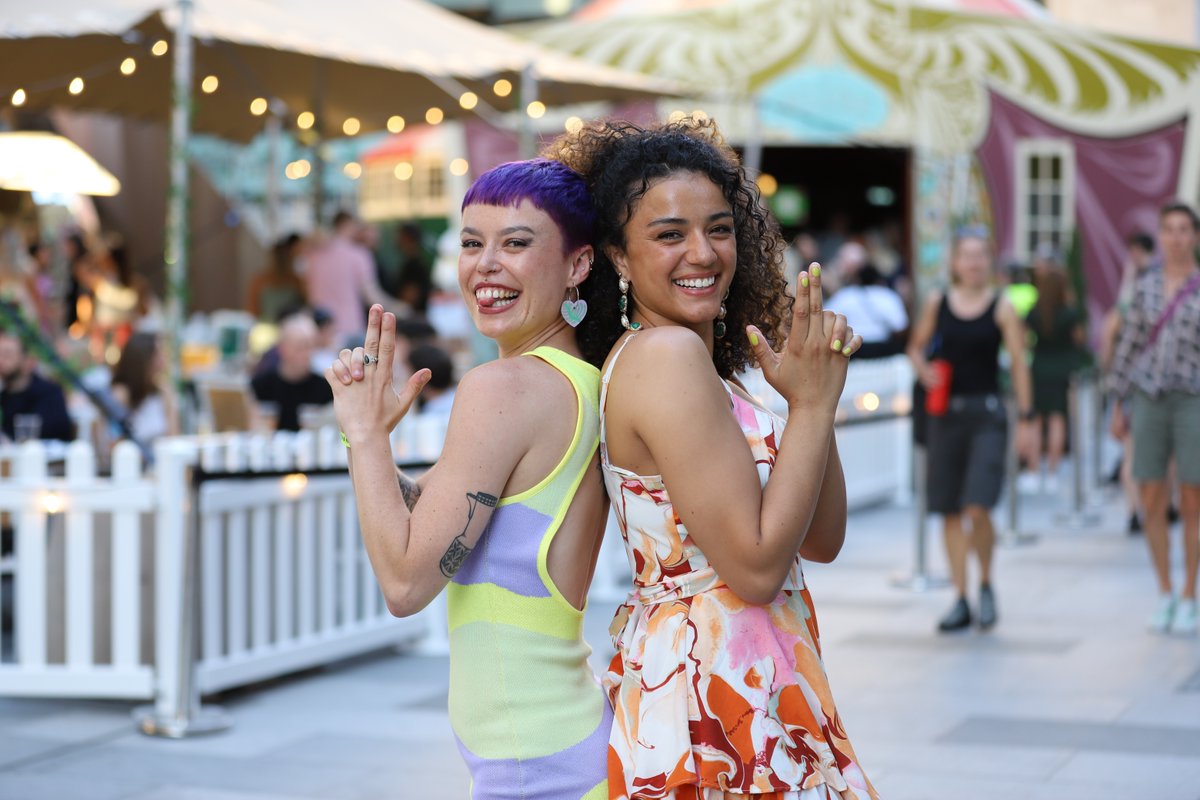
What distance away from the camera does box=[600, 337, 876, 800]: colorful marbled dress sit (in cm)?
229

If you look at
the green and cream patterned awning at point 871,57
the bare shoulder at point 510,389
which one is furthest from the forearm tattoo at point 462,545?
the green and cream patterned awning at point 871,57

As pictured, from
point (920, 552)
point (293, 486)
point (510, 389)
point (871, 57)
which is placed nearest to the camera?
point (510, 389)

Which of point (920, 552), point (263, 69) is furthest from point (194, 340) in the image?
point (920, 552)

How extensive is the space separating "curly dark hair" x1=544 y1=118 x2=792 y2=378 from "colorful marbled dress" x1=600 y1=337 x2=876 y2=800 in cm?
21

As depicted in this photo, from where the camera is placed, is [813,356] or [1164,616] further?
[1164,616]

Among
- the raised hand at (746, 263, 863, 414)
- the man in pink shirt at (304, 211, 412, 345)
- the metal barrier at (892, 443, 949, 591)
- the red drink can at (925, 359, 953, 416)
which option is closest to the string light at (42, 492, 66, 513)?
the red drink can at (925, 359, 953, 416)

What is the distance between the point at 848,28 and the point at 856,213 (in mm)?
8609

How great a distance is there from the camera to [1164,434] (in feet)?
25.2

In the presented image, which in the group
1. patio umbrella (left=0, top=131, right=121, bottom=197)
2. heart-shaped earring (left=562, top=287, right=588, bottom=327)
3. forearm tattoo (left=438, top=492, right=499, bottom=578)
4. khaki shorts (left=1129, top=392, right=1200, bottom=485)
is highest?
patio umbrella (left=0, top=131, right=121, bottom=197)

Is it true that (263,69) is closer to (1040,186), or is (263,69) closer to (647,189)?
(647,189)

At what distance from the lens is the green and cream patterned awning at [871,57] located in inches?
777

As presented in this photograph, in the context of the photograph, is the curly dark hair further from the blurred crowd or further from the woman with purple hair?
the blurred crowd

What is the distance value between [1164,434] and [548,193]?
19.7 ft

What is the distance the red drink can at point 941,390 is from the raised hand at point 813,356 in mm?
5729
